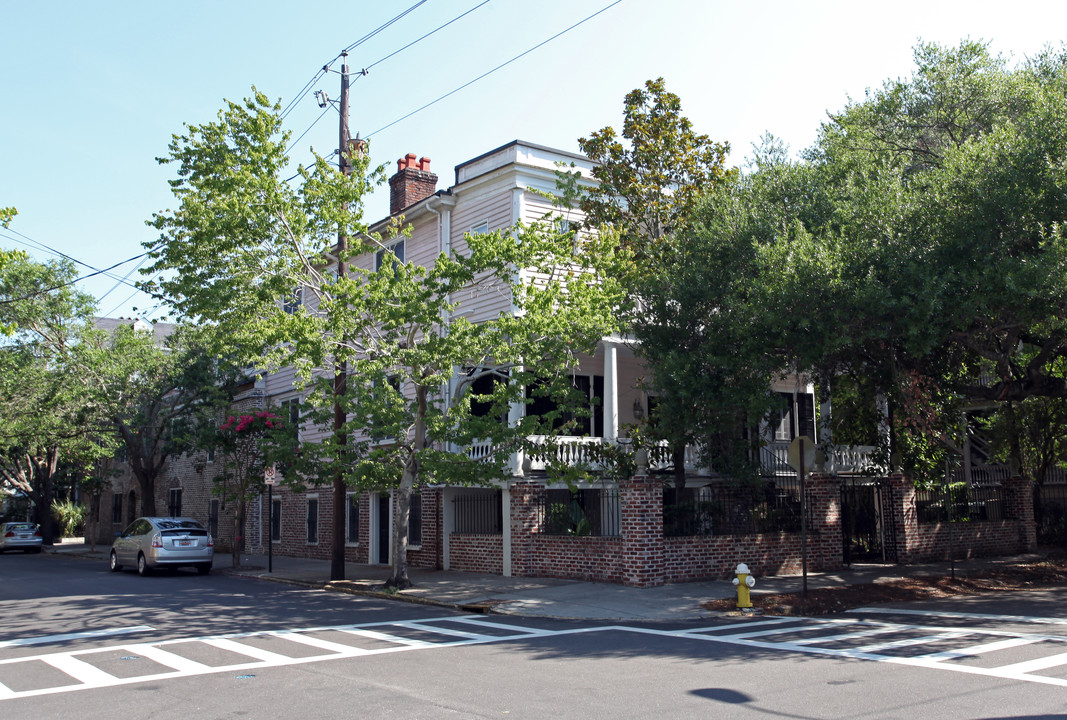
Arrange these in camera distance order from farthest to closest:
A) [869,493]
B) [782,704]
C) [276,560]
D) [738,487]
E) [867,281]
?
[276,560] < [869,493] < [738,487] < [867,281] < [782,704]

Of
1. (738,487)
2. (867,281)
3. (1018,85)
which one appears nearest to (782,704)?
(867,281)

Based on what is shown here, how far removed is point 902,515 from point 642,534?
26.6ft

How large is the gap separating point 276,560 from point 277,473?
3125 mm

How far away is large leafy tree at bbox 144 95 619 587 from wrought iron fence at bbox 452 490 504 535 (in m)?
3.91

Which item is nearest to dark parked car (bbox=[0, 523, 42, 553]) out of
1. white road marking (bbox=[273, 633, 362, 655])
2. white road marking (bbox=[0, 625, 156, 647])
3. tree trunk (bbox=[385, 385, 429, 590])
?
tree trunk (bbox=[385, 385, 429, 590])

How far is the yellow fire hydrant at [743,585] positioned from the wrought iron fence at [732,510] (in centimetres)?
360

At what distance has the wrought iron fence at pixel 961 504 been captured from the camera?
22266 millimetres

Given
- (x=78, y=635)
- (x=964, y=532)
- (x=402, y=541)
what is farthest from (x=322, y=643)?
(x=964, y=532)

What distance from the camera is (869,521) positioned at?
21.5 meters

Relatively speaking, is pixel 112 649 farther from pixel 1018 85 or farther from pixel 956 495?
pixel 956 495

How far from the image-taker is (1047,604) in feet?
46.4

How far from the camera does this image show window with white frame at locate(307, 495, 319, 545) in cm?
2804

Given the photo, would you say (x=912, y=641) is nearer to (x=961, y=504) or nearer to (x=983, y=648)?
(x=983, y=648)

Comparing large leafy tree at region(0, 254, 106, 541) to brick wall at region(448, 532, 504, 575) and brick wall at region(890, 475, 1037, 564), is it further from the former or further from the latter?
brick wall at region(890, 475, 1037, 564)
